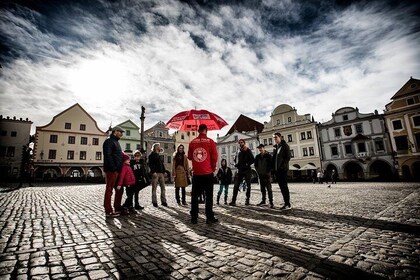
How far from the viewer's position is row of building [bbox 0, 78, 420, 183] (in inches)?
1082

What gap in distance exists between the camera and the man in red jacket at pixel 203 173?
4227 mm

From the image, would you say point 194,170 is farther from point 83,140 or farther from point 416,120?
point 83,140

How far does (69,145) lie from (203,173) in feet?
128

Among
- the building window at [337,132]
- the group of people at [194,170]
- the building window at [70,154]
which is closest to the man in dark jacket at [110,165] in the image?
the group of people at [194,170]

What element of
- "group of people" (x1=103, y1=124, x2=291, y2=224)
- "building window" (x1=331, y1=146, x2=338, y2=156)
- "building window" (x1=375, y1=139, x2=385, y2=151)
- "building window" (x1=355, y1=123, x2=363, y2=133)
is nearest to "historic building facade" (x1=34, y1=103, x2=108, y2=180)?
"group of people" (x1=103, y1=124, x2=291, y2=224)

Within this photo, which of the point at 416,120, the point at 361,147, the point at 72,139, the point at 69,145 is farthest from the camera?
the point at 72,139

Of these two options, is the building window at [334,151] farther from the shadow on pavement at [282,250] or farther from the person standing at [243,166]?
the shadow on pavement at [282,250]

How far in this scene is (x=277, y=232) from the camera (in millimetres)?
3510

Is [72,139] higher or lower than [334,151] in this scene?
higher

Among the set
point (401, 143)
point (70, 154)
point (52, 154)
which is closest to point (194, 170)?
point (401, 143)

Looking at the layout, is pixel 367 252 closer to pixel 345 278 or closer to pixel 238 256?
pixel 345 278

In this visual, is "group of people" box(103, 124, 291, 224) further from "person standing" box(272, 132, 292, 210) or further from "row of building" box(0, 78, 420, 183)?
"row of building" box(0, 78, 420, 183)

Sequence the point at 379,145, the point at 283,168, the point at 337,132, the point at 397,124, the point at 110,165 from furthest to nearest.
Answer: the point at 337,132 → the point at 379,145 → the point at 397,124 → the point at 283,168 → the point at 110,165

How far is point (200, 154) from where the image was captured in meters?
4.48
